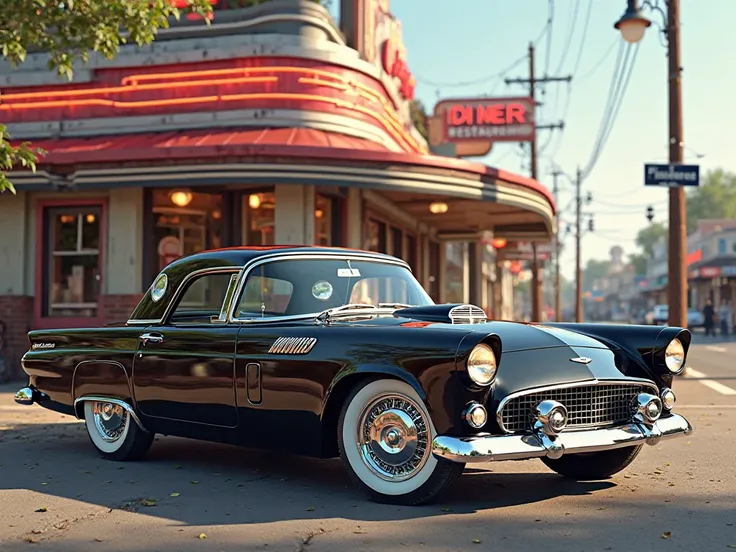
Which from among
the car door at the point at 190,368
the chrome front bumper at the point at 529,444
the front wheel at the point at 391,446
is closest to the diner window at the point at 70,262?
the car door at the point at 190,368

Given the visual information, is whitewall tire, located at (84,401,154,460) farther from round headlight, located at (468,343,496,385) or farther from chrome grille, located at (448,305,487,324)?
round headlight, located at (468,343,496,385)

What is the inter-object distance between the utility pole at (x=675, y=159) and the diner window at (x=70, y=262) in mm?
9845

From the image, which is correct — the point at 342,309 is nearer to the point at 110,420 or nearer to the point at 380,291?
the point at 380,291

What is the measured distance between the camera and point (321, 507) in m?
5.04

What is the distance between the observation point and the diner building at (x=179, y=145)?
546 inches

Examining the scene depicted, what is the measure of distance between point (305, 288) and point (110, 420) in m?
2.04

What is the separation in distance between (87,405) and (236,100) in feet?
27.8

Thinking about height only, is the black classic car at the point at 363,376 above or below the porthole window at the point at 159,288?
below

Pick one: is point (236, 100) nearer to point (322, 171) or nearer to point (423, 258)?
point (322, 171)

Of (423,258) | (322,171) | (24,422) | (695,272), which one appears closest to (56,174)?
(322,171)

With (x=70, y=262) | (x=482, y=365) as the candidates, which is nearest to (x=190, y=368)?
(x=482, y=365)

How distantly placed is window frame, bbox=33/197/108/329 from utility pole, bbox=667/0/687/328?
9627 millimetres

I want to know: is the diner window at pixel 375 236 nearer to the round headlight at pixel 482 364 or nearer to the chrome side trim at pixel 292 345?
the chrome side trim at pixel 292 345

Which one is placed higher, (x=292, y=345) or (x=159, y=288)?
(x=159, y=288)
